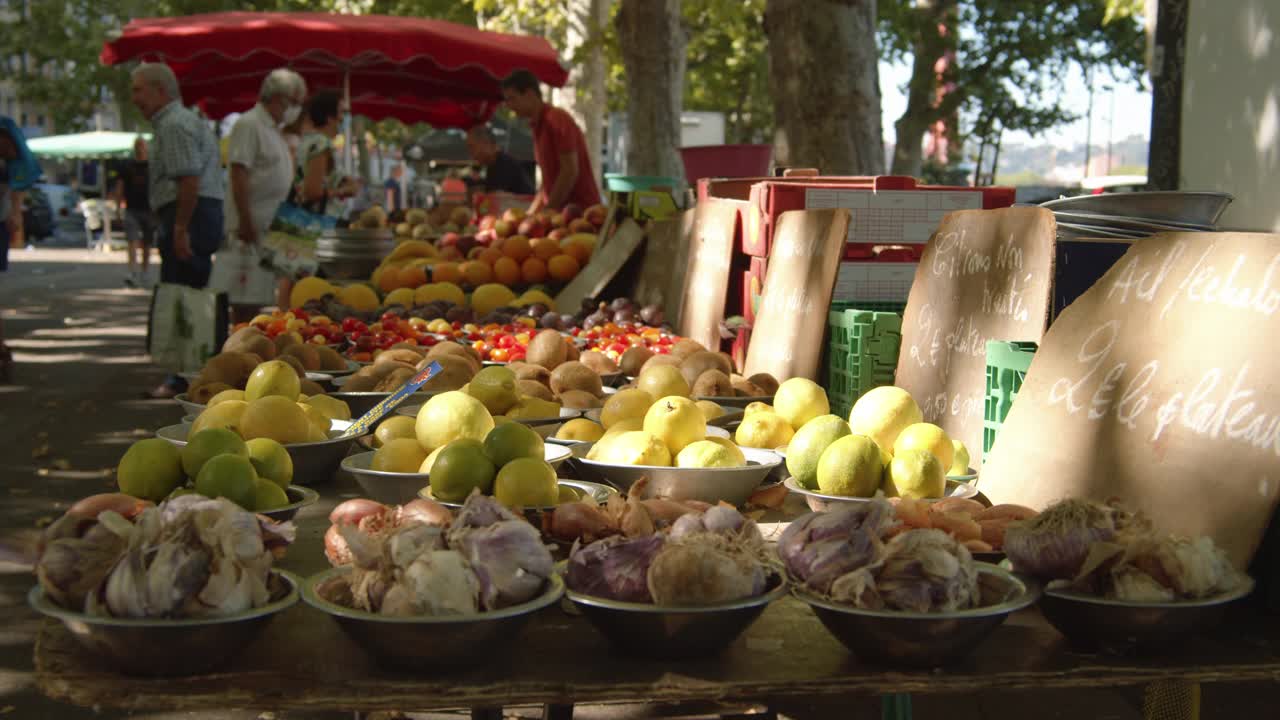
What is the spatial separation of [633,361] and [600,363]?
12 cm

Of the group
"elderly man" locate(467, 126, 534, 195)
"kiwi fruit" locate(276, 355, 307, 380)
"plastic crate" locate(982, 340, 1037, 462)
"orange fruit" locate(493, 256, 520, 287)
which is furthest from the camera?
"elderly man" locate(467, 126, 534, 195)

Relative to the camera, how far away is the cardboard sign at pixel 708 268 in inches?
172

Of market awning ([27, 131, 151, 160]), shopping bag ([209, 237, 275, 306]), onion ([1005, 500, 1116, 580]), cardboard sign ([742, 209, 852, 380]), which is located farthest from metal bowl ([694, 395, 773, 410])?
market awning ([27, 131, 151, 160])

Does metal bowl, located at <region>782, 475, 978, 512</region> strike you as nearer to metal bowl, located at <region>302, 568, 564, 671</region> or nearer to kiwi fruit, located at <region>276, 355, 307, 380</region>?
metal bowl, located at <region>302, 568, 564, 671</region>

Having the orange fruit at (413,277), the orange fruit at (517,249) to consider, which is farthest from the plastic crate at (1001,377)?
the orange fruit at (517,249)

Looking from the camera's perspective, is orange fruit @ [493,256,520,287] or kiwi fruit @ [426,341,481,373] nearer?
kiwi fruit @ [426,341,481,373]

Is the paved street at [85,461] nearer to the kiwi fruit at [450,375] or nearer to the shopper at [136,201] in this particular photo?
the kiwi fruit at [450,375]

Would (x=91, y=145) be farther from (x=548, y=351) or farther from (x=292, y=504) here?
(x=292, y=504)

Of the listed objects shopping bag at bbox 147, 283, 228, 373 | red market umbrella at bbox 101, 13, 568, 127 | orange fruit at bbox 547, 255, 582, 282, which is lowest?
shopping bag at bbox 147, 283, 228, 373

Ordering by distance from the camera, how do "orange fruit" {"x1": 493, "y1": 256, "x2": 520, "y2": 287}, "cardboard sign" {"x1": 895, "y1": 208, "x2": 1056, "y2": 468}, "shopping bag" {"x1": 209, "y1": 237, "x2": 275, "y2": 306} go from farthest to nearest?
1. "shopping bag" {"x1": 209, "y1": 237, "x2": 275, "y2": 306}
2. "orange fruit" {"x1": 493, "y1": 256, "x2": 520, "y2": 287}
3. "cardboard sign" {"x1": 895, "y1": 208, "x2": 1056, "y2": 468}

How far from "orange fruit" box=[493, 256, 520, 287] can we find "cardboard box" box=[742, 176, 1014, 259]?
3185 mm

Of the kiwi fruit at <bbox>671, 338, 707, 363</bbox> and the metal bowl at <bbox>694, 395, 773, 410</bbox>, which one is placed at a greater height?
the kiwi fruit at <bbox>671, 338, 707, 363</bbox>

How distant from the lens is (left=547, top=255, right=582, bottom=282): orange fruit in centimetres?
690

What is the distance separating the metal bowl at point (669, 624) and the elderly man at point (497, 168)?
1131cm
